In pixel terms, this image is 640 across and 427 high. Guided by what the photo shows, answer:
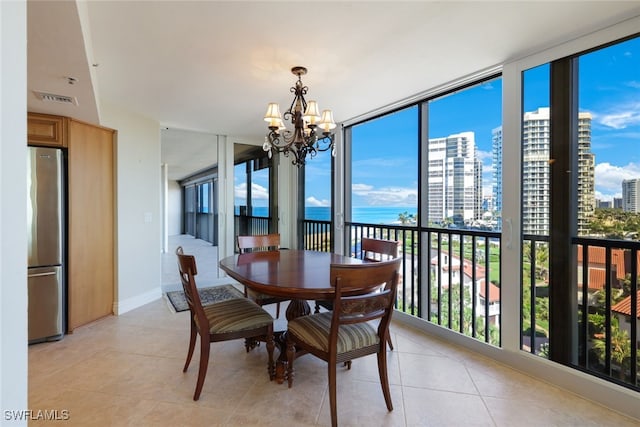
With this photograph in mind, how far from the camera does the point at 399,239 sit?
3.43 m

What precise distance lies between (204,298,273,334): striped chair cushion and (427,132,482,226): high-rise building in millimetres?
1949

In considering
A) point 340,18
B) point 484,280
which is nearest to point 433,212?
point 484,280

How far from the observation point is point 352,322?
A: 5.50 feet

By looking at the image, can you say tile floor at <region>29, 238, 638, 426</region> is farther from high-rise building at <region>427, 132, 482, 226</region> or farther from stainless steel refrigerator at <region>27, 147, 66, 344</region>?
high-rise building at <region>427, 132, 482, 226</region>

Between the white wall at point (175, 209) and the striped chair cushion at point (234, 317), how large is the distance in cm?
1065

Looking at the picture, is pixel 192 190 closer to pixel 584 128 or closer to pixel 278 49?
pixel 278 49

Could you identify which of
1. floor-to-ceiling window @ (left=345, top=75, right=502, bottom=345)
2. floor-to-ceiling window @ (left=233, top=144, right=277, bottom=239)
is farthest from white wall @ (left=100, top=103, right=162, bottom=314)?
floor-to-ceiling window @ (left=345, top=75, right=502, bottom=345)

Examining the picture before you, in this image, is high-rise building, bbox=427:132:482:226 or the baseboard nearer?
high-rise building, bbox=427:132:482:226

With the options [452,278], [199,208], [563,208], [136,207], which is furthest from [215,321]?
[199,208]

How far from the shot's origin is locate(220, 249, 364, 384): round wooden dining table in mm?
1717

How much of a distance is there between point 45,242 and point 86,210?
1.57 ft

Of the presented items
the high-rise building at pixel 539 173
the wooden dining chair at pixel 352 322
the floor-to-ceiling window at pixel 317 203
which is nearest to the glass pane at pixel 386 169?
the floor-to-ceiling window at pixel 317 203

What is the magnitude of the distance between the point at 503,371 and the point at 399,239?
60.8 inches

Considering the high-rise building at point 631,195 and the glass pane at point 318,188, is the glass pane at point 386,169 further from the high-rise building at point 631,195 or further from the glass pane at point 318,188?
the high-rise building at point 631,195
